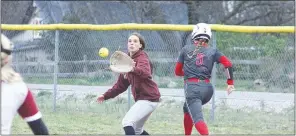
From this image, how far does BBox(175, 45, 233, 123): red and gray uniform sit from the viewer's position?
27.1 ft

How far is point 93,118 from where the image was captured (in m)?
12.3

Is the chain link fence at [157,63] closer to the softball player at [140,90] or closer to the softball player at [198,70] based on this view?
the softball player at [198,70]

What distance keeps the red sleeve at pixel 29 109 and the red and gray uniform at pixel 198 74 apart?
10.4 ft

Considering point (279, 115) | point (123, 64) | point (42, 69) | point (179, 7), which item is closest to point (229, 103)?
point (279, 115)

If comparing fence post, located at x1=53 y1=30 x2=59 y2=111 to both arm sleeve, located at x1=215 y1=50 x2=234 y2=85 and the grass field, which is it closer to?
the grass field

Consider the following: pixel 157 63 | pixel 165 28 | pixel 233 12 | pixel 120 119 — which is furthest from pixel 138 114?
pixel 233 12

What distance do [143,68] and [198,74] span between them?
85cm

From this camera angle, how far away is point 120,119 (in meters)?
12.3

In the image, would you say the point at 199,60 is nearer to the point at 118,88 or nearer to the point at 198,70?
the point at 198,70

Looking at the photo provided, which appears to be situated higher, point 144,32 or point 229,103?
point 144,32

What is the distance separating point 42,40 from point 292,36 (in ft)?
16.5

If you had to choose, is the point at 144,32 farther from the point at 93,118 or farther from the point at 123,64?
the point at 123,64

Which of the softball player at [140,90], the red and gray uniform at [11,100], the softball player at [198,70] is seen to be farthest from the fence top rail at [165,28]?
the red and gray uniform at [11,100]

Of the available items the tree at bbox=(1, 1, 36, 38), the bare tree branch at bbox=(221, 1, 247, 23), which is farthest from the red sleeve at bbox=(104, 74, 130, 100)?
the bare tree branch at bbox=(221, 1, 247, 23)
